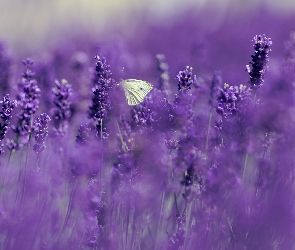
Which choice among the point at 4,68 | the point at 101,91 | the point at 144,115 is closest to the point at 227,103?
the point at 144,115

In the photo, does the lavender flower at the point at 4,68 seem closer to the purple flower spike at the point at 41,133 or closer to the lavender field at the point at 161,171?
the lavender field at the point at 161,171

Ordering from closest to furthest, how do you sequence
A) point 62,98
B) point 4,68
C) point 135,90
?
point 62,98 < point 135,90 < point 4,68

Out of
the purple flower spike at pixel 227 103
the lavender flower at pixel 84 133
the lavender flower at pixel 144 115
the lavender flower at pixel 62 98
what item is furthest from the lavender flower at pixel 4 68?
the purple flower spike at pixel 227 103

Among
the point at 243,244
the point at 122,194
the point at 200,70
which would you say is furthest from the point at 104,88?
the point at 200,70

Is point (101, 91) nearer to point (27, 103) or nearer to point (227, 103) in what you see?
point (27, 103)

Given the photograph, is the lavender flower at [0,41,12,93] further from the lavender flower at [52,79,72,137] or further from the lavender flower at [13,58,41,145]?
the lavender flower at [13,58,41,145]

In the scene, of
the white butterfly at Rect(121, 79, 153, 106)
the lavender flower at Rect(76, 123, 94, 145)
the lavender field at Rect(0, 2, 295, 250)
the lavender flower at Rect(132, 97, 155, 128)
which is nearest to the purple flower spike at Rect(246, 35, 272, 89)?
the lavender field at Rect(0, 2, 295, 250)

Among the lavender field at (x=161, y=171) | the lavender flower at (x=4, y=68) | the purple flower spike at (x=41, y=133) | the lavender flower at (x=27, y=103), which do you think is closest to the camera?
the lavender field at (x=161, y=171)

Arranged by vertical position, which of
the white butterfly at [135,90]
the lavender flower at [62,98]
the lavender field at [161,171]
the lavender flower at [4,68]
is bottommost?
the lavender field at [161,171]
